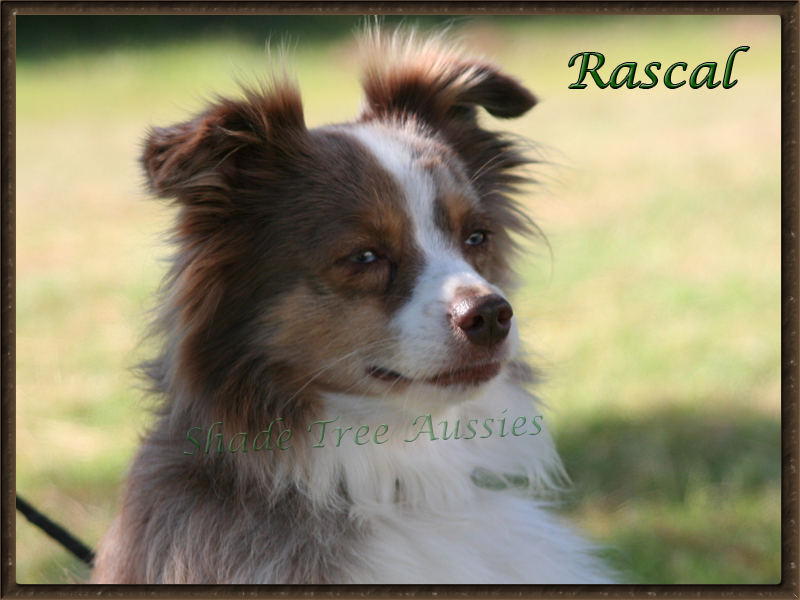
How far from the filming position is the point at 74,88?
12.9m

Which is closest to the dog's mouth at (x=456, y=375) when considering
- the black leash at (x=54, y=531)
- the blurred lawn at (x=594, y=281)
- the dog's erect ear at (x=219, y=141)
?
the blurred lawn at (x=594, y=281)

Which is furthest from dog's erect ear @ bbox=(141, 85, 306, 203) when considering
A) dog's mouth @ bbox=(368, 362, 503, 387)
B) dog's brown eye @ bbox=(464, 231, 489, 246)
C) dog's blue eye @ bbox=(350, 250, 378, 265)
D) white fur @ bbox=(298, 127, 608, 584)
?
dog's mouth @ bbox=(368, 362, 503, 387)

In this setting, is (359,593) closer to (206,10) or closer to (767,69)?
(206,10)

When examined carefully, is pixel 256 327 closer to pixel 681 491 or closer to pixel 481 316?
pixel 481 316

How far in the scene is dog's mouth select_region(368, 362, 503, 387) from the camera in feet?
8.91

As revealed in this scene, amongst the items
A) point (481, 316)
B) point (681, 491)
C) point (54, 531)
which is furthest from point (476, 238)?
point (681, 491)

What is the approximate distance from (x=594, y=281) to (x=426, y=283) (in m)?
5.28

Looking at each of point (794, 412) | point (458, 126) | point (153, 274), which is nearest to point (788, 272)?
point (794, 412)

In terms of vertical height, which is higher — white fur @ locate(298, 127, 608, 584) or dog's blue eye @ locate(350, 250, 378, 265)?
dog's blue eye @ locate(350, 250, 378, 265)

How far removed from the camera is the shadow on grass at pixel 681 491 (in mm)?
4156

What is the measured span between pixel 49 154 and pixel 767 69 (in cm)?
1047

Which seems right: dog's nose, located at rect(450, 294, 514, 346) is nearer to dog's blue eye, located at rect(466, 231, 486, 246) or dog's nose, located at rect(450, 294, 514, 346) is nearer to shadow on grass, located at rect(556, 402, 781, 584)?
dog's blue eye, located at rect(466, 231, 486, 246)

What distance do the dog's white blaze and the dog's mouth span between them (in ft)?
0.11

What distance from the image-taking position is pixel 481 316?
2.60 m
